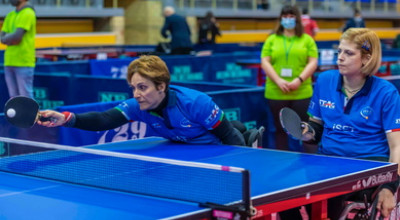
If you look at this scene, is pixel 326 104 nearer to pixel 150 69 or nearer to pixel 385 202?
pixel 385 202

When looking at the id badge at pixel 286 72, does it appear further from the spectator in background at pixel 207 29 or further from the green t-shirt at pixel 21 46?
the spectator in background at pixel 207 29

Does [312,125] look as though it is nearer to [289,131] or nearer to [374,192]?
[289,131]

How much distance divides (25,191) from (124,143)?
4.17 ft

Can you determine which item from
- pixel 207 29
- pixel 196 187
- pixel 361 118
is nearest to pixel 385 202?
pixel 361 118

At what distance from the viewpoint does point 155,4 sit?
2466 cm

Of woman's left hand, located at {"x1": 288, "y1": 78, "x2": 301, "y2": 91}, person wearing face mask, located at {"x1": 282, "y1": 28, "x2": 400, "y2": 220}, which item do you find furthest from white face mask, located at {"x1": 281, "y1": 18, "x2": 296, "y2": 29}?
person wearing face mask, located at {"x1": 282, "y1": 28, "x2": 400, "y2": 220}

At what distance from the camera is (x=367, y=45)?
3.98 metres

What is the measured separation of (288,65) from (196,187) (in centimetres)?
406

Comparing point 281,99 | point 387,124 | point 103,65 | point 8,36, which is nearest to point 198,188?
point 387,124

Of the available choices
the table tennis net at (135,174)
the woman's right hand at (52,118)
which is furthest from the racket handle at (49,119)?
the table tennis net at (135,174)

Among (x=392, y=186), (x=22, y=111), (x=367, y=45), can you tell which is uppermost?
(x=367, y=45)

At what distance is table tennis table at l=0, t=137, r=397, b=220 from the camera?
2.78m

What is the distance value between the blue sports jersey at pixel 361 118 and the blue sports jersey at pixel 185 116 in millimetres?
607

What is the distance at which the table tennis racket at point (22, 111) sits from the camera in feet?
12.0
